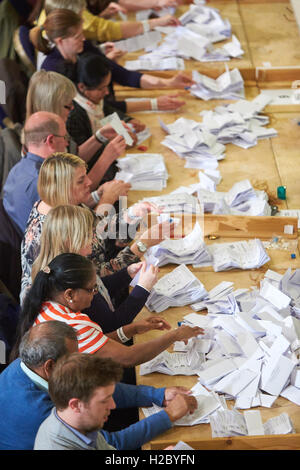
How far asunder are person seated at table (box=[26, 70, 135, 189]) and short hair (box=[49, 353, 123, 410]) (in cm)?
219

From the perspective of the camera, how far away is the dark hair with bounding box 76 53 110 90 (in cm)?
464

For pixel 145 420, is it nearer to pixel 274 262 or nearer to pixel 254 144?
pixel 274 262

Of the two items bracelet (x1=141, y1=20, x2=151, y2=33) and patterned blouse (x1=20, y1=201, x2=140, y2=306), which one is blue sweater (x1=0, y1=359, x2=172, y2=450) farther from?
bracelet (x1=141, y1=20, x2=151, y2=33)

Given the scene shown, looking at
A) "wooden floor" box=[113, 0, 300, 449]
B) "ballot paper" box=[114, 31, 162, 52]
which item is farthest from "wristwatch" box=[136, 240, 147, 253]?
"ballot paper" box=[114, 31, 162, 52]

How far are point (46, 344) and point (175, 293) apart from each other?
99cm

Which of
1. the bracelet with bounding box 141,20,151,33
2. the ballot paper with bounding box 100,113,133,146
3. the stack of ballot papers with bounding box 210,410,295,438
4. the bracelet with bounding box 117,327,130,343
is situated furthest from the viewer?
the bracelet with bounding box 141,20,151,33

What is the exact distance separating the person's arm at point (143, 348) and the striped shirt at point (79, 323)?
0.04 metres

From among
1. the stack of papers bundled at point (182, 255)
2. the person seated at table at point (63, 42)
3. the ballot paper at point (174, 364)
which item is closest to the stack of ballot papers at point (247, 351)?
the ballot paper at point (174, 364)

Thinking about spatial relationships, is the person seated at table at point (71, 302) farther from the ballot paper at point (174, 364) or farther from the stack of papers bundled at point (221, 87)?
the stack of papers bundled at point (221, 87)

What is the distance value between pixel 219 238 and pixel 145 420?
1378 millimetres

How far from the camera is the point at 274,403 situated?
292cm

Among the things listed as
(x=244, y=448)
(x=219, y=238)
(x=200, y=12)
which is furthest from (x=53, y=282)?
(x=200, y=12)
